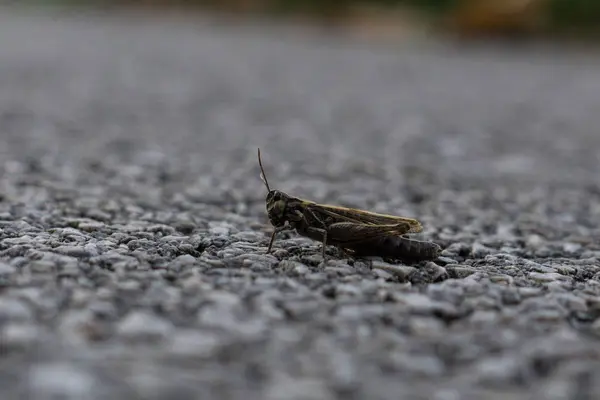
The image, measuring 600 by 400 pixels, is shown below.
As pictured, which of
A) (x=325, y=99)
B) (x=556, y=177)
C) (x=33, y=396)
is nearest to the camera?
(x=33, y=396)

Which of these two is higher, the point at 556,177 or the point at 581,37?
the point at 581,37

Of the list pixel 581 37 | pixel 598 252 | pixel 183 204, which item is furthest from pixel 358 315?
pixel 581 37

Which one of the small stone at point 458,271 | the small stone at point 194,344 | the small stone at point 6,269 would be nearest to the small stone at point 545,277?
the small stone at point 458,271

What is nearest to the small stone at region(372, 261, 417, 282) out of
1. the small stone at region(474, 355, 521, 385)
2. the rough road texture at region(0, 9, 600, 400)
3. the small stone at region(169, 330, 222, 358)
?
the rough road texture at region(0, 9, 600, 400)

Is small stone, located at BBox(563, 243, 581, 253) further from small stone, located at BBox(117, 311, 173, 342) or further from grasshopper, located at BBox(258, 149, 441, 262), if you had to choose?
small stone, located at BBox(117, 311, 173, 342)

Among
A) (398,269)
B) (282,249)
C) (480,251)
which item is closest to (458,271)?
(398,269)

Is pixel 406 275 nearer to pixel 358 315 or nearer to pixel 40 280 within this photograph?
pixel 358 315
